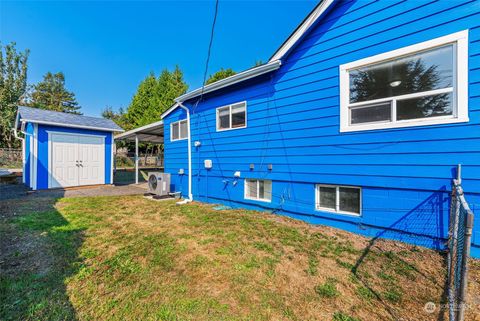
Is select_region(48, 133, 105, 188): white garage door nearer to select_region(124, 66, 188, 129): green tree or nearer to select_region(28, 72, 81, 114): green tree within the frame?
select_region(124, 66, 188, 129): green tree

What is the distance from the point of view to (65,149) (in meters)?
9.69

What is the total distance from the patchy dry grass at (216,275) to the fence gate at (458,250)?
0.46 ft

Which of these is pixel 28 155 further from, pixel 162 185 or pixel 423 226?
pixel 423 226

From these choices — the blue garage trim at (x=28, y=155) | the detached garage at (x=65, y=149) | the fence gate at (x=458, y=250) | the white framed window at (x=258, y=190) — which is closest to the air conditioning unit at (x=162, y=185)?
the white framed window at (x=258, y=190)

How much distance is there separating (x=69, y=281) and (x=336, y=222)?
4.29 meters

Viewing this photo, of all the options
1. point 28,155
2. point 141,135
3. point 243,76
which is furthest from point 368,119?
point 28,155

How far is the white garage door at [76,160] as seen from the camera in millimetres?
9423

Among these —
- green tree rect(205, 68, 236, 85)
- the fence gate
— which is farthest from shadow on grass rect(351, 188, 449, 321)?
green tree rect(205, 68, 236, 85)

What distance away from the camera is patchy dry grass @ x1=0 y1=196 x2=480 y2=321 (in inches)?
76.5

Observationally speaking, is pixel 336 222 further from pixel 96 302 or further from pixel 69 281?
pixel 69 281

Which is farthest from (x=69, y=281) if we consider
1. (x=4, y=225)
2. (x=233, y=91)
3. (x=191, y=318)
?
(x=233, y=91)

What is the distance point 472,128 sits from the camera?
2844 mm

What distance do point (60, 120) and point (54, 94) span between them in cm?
3769

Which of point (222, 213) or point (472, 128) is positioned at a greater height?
point (472, 128)
